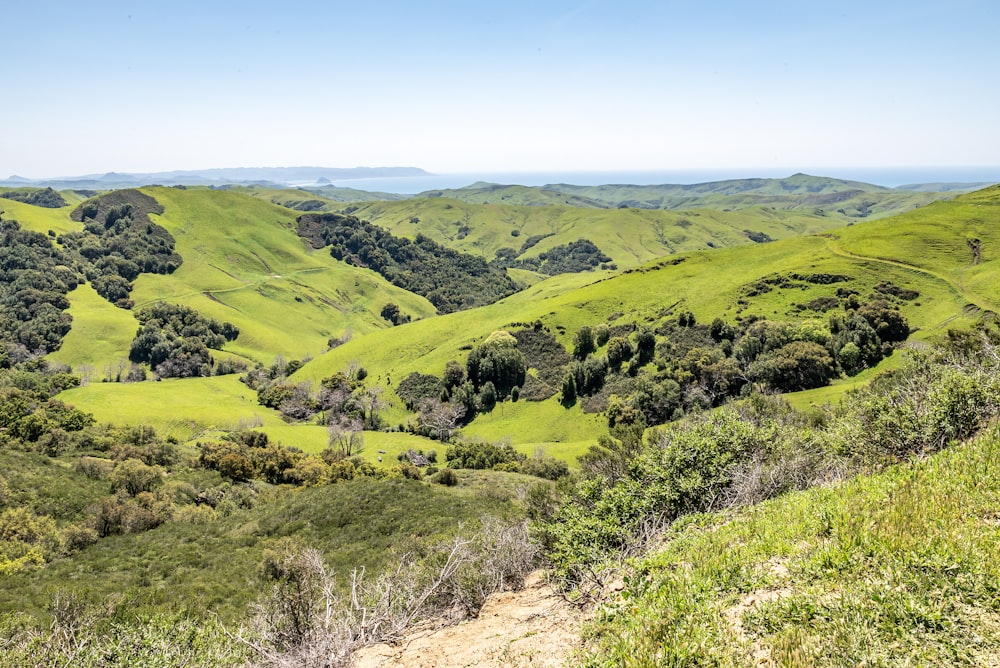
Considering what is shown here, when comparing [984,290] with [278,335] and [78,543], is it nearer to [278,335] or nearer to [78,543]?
[78,543]

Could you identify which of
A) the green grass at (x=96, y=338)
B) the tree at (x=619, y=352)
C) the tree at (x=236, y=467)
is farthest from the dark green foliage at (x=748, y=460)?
the green grass at (x=96, y=338)

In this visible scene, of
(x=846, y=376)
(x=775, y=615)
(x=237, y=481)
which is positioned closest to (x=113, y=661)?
(x=775, y=615)

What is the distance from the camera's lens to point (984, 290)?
7650cm

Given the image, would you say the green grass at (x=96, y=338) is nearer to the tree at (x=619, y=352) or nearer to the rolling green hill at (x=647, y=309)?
the rolling green hill at (x=647, y=309)

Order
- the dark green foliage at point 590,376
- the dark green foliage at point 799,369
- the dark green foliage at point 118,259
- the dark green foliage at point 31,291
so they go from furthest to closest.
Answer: the dark green foliage at point 118,259
the dark green foliage at point 31,291
the dark green foliage at point 590,376
the dark green foliage at point 799,369

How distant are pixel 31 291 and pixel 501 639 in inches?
8081

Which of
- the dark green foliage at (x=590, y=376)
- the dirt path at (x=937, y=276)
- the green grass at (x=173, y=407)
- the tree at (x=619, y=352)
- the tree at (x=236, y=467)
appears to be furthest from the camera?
the tree at (x=619, y=352)

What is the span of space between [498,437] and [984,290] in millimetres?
85781

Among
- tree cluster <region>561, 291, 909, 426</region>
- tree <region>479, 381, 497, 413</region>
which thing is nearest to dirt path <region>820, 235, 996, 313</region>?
tree cluster <region>561, 291, 909, 426</region>

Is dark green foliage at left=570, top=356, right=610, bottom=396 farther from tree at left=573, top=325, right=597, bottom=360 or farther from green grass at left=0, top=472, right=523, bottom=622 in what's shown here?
green grass at left=0, top=472, right=523, bottom=622

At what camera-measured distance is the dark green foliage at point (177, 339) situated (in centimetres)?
13112

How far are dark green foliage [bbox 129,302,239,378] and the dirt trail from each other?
142904 mm

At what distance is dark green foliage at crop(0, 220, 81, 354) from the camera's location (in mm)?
133625

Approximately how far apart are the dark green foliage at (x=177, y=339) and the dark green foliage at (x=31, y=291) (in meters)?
21.8
